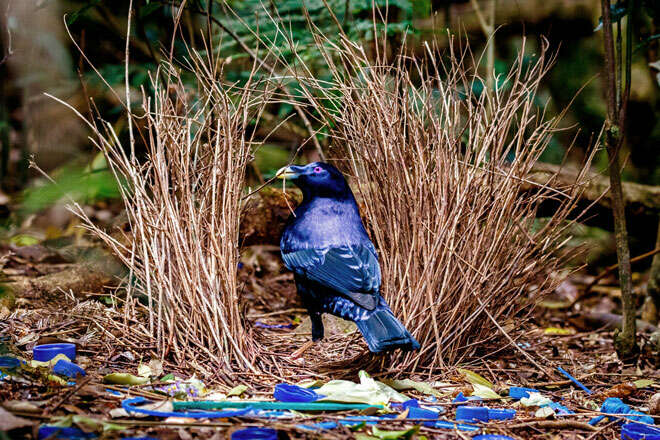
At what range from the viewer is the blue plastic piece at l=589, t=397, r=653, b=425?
2.20m

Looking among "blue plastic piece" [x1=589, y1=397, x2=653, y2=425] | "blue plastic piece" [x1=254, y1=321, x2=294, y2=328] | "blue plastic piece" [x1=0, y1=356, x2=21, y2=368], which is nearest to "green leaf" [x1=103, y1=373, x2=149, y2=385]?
"blue plastic piece" [x1=0, y1=356, x2=21, y2=368]

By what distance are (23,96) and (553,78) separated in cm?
482

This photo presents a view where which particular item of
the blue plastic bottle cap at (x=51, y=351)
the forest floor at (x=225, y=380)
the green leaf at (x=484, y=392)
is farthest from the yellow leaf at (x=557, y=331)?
the blue plastic bottle cap at (x=51, y=351)

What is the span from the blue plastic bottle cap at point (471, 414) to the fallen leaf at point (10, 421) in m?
1.21

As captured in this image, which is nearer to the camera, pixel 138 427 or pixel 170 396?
pixel 138 427

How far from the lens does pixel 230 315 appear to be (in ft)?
7.94

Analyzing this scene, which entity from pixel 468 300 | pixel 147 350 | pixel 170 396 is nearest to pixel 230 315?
pixel 147 350

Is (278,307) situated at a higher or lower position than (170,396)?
lower

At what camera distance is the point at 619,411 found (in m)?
2.30

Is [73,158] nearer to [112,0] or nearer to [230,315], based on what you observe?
[112,0]

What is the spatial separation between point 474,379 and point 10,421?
1555 mm

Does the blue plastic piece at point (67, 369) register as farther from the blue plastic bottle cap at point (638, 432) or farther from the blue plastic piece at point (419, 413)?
the blue plastic bottle cap at point (638, 432)

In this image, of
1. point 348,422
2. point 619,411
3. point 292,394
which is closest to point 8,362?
point 292,394

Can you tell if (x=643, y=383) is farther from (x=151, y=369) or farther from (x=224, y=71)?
(x=224, y=71)
